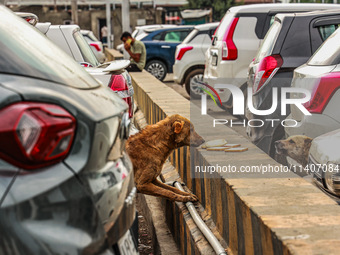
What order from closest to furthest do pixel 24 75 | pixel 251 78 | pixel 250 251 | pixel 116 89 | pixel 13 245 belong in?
pixel 13 245 → pixel 24 75 → pixel 250 251 → pixel 116 89 → pixel 251 78

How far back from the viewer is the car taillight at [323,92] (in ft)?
19.4

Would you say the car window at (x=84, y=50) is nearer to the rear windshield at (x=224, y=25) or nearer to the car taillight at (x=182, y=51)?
the rear windshield at (x=224, y=25)

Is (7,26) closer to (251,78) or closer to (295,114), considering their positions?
(295,114)

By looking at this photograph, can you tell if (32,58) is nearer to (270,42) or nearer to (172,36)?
(270,42)

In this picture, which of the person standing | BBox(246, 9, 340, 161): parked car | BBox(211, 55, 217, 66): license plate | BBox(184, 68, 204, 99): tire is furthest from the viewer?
the person standing

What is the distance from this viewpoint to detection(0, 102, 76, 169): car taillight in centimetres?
262

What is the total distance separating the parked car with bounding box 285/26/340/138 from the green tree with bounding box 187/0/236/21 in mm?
69185

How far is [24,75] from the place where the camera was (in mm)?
2803

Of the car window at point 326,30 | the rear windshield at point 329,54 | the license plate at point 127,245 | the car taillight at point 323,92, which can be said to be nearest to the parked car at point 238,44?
the car window at point 326,30

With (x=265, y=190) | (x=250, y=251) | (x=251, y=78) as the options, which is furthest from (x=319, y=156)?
(x=251, y=78)

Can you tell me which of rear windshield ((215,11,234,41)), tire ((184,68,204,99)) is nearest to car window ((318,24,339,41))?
rear windshield ((215,11,234,41))

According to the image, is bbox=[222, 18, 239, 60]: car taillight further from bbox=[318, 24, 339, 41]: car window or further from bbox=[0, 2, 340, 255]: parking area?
bbox=[318, 24, 339, 41]: car window

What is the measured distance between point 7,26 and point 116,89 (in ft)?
14.8

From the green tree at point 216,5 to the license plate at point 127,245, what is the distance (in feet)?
239
